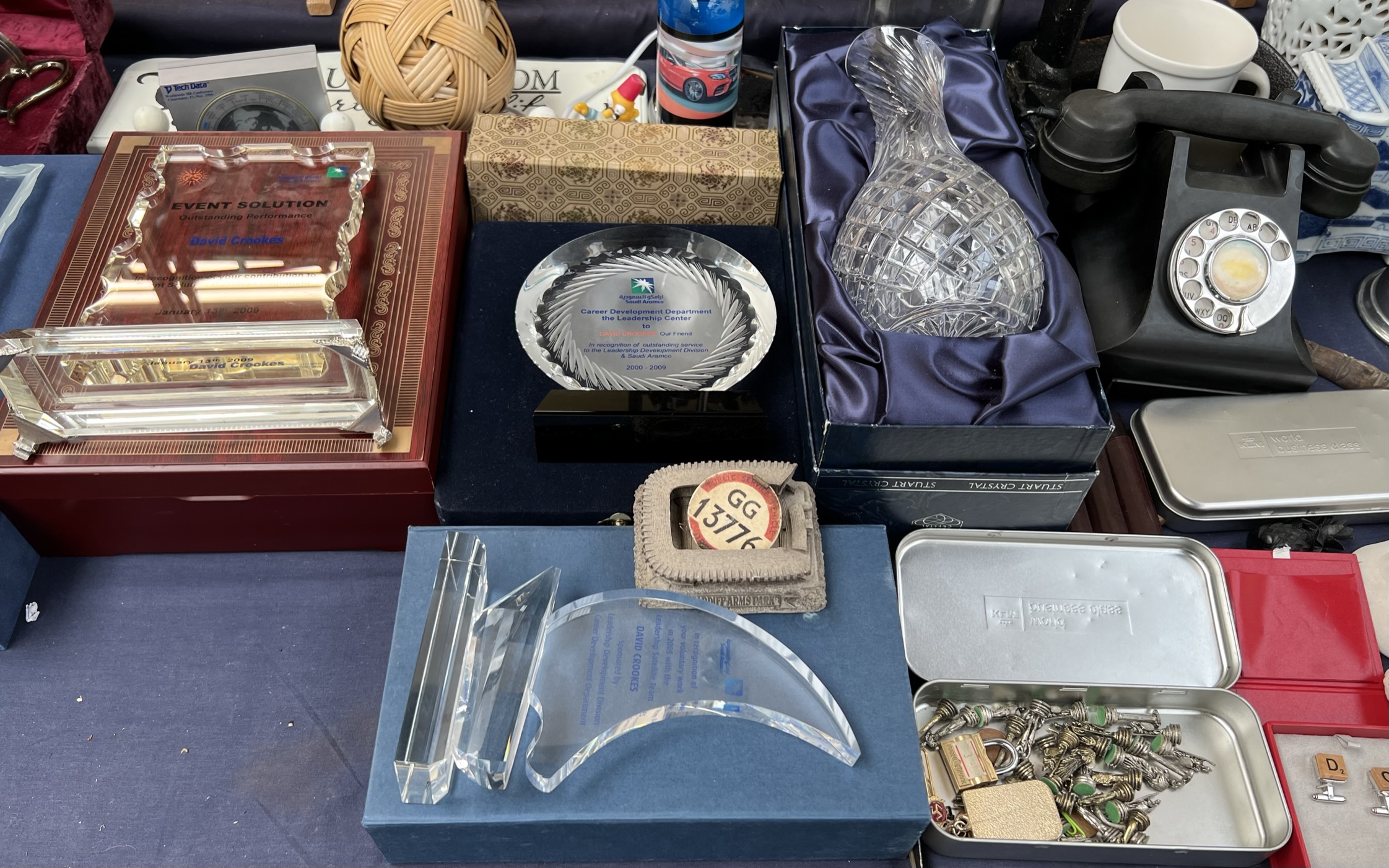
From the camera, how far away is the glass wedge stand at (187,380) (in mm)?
920

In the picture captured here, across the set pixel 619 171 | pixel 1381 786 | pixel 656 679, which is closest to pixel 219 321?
pixel 619 171

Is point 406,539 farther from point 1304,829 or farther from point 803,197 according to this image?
point 1304,829

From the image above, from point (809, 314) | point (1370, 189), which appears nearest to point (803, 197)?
point (809, 314)

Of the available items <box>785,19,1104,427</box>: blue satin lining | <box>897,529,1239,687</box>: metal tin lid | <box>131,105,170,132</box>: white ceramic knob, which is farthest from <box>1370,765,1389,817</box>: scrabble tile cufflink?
<box>131,105,170,132</box>: white ceramic knob

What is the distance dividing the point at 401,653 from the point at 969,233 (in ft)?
2.21

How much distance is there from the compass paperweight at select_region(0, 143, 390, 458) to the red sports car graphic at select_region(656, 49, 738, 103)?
397 millimetres

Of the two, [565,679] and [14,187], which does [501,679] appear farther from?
[14,187]

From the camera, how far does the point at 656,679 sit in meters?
0.88

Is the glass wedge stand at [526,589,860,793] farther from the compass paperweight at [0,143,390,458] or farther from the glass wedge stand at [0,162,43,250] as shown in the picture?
the glass wedge stand at [0,162,43,250]

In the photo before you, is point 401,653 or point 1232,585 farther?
point 1232,585

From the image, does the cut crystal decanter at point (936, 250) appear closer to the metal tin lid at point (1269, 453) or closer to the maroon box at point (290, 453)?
the metal tin lid at point (1269, 453)

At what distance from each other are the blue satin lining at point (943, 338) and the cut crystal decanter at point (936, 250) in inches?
1.1

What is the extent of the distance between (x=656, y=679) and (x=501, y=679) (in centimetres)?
14

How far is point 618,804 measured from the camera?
2.67 ft
